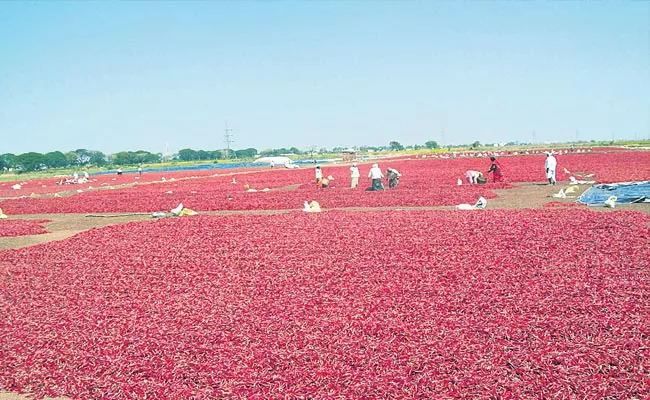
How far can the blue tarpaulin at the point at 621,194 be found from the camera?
62.1ft

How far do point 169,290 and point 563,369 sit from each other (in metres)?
6.74

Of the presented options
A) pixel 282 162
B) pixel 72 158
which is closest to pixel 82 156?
pixel 72 158

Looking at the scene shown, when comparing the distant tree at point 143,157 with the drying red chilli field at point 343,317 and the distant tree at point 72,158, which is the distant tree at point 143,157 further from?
the drying red chilli field at point 343,317

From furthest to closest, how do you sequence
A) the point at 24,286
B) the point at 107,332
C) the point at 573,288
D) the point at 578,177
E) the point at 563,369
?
the point at 578,177 < the point at 24,286 < the point at 573,288 < the point at 107,332 < the point at 563,369

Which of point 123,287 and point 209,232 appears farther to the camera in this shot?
point 209,232

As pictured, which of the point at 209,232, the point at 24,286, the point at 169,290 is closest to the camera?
the point at 169,290

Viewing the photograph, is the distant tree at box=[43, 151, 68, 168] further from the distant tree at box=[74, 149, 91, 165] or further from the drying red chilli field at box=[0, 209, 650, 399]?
the drying red chilli field at box=[0, 209, 650, 399]

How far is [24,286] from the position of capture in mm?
10305

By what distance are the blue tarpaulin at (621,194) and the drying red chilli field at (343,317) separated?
5684 millimetres

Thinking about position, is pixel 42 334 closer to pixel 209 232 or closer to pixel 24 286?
pixel 24 286

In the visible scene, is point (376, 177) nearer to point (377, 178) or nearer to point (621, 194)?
point (377, 178)

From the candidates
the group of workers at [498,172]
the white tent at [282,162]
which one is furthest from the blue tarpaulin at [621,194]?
the white tent at [282,162]

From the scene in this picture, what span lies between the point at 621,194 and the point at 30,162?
166 m

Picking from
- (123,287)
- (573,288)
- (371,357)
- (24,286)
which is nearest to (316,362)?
(371,357)
